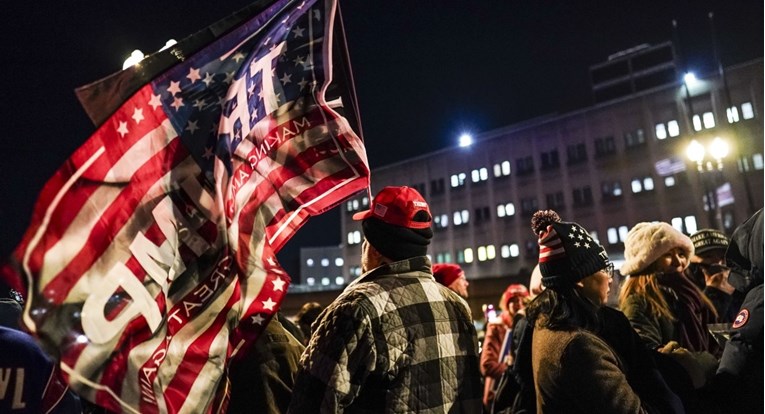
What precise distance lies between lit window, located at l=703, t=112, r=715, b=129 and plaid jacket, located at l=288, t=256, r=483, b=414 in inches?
2116

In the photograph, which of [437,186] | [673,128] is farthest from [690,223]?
[437,186]

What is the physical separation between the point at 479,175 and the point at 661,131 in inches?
755

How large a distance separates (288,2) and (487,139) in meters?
61.4

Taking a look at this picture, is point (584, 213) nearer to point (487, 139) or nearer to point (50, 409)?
point (487, 139)

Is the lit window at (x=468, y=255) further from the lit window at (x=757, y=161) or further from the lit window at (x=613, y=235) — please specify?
the lit window at (x=757, y=161)

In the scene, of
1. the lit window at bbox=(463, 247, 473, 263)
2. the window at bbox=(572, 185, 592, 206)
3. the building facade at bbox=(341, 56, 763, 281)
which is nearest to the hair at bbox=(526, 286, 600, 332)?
the building facade at bbox=(341, 56, 763, 281)

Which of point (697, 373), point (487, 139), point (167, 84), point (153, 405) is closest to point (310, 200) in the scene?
point (167, 84)

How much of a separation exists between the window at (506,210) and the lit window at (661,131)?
52.7 feet

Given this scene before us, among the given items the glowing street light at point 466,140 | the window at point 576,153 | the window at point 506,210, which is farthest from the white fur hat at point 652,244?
the glowing street light at point 466,140

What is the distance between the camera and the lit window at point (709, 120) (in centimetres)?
4856

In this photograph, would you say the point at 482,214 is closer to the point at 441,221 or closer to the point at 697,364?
the point at 441,221

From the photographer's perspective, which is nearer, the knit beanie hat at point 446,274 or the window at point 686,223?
the knit beanie hat at point 446,274

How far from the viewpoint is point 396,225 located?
314cm

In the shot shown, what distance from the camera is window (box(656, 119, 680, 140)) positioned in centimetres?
5022
